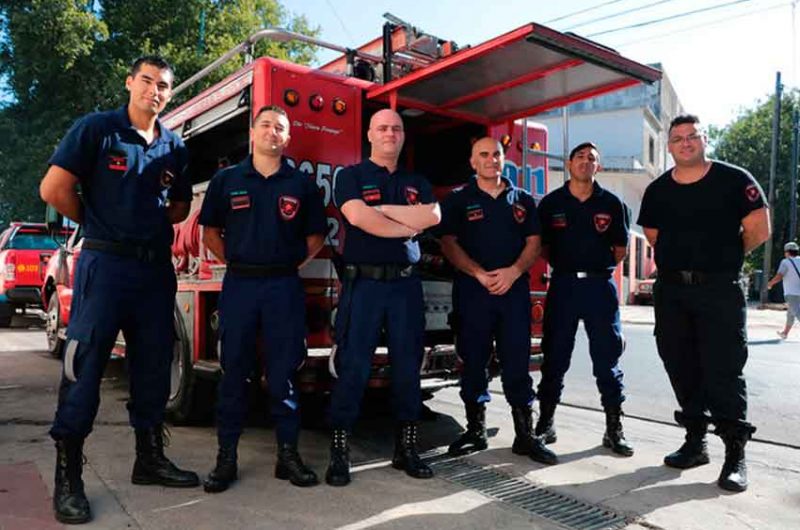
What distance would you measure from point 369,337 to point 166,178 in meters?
1.37

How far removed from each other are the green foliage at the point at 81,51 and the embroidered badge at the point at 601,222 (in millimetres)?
11904

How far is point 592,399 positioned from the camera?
20.8ft

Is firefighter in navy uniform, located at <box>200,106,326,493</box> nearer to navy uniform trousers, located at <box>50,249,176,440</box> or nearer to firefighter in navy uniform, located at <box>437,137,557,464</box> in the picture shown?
navy uniform trousers, located at <box>50,249,176,440</box>

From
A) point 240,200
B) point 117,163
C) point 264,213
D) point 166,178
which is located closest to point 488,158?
point 264,213

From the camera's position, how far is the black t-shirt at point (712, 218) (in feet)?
12.3

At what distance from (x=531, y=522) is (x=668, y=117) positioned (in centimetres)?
4085

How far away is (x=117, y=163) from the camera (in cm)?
323

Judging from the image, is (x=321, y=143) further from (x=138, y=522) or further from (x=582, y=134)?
(x=582, y=134)

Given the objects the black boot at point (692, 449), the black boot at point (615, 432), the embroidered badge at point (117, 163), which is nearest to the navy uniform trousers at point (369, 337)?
the embroidered badge at point (117, 163)

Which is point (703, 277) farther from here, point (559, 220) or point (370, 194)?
point (370, 194)

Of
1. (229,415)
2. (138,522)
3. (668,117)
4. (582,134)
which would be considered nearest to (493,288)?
(229,415)

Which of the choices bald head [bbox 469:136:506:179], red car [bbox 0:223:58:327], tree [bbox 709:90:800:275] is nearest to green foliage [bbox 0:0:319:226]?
red car [bbox 0:223:58:327]

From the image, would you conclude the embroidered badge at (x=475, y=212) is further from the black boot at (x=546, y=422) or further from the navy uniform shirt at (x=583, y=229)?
the black boot at (x=546, y=422)

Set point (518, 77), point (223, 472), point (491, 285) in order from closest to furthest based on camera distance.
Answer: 1. point (223, 472)
2. point (491, 285)
3. point (518, 77)
